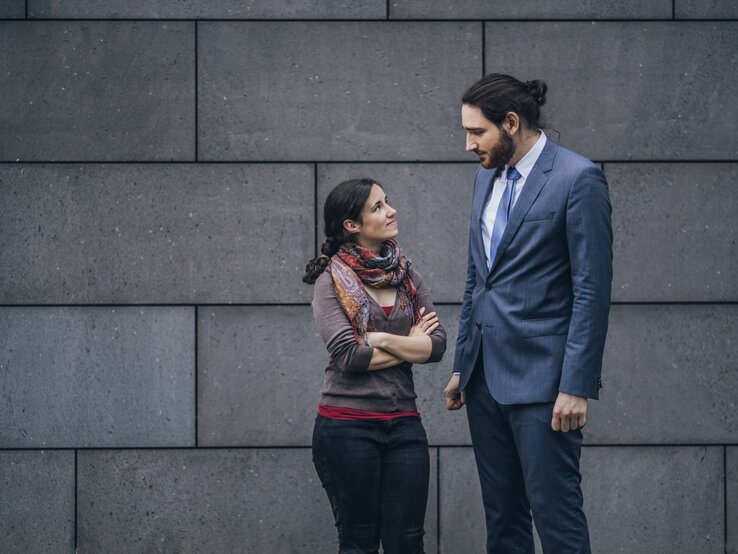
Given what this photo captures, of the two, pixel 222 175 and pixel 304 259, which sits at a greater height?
pixel 222 175

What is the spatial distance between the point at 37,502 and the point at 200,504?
951mm

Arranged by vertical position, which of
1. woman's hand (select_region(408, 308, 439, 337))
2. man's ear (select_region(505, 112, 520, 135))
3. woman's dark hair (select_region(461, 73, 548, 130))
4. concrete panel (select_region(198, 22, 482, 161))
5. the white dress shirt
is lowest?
woman's hand (select_region(408, 308, 439, 337))

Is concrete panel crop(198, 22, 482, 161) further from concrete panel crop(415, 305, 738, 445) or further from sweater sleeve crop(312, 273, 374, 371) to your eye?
sweater sleeve crop(312, 273, 374, 371)

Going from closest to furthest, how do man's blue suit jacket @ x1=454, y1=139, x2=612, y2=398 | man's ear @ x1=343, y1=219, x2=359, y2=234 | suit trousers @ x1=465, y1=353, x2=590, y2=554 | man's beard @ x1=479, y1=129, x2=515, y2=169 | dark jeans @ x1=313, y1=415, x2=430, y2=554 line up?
man's blue suit jacket @ x1=454, y1=139, x2=612, y2=398
suit trousers @ x1=465, y1=353, x2=590, y2=554
man's beard @ x1=479, y1=129, x2=515, y2=169
dark jeans @ x1=313, y1=415, x2=430, y2=554
man's ear @ x1=343, y1=219, x2=359, y2=234

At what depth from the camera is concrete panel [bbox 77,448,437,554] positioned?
5.25 m

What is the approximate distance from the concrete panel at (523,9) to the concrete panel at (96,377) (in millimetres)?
2183

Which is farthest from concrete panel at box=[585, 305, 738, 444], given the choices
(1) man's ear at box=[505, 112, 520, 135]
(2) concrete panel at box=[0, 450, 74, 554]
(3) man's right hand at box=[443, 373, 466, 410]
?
(2) concrete panel at box=[0, 450, 74, 554]

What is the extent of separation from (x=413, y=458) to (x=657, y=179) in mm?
2494

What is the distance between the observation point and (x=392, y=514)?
12.5 ft

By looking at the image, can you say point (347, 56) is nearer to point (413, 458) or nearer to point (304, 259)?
point (304, 259)

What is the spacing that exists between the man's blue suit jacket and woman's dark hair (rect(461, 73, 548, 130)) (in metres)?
0.16

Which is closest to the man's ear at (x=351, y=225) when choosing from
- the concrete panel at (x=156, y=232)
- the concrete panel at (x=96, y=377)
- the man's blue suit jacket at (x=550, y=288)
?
the man's blue suit jacket at (x=550, y=288)

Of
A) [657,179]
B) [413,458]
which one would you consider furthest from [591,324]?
[657,179]

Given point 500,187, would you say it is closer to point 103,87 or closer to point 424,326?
point 424,326
